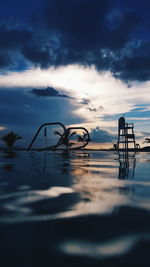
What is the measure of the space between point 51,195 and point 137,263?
1.80 meters

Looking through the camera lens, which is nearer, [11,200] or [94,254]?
[94,254]

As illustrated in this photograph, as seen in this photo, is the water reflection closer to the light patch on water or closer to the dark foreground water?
the dark foreground water

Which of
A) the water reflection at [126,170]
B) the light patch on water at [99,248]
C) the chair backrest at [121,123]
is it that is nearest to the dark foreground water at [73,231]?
the light patch on water at [99,248]

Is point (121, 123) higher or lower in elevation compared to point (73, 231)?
higher

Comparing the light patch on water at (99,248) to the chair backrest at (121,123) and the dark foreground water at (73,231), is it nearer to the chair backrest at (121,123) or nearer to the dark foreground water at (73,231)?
the dark foreground water at (73,231)

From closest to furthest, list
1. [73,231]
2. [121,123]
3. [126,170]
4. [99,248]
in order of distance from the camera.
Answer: [99,248]
[73,231]
[126,170]
[121,123]

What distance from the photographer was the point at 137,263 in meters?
1.09

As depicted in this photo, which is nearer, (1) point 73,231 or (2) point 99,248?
(2) point 99,248

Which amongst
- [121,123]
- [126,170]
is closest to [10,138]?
[121,123]

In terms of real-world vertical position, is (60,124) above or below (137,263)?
above

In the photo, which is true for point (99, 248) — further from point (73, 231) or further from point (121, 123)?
point (121, 123)

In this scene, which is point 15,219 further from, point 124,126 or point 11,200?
point 124,126

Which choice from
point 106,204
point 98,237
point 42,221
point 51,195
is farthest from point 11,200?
point 98,237

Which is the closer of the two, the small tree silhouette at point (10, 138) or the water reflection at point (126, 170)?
the water reflection at point (126, 170)
